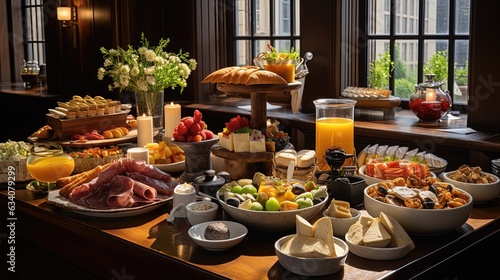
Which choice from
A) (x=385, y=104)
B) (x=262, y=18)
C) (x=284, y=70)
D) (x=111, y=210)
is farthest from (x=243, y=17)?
(x=111, y=210)

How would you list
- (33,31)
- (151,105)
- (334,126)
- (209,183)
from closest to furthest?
(209,183) → (334,126) → (151,105) → (33,31)

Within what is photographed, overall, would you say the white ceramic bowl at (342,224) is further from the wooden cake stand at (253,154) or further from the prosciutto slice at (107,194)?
the prosciutto slice at (107,194)

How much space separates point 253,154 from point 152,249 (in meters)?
0.75

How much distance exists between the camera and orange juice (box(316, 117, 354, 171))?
2740 millimetres

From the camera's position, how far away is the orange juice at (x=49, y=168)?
8.63 ft

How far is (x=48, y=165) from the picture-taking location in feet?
8.64

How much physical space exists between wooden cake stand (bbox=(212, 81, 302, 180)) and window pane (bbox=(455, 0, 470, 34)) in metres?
1.60

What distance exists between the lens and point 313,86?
4.46m

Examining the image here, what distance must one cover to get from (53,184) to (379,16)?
8.15ft

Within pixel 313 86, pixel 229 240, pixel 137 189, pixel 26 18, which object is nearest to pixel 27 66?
pixel 26 18

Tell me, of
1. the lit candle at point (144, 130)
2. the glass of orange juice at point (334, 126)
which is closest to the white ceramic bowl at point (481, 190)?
the glass of orange juice at point (334, 126)

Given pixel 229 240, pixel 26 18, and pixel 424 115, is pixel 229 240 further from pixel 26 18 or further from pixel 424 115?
pixel 26 18

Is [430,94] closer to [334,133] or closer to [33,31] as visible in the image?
[334,133]

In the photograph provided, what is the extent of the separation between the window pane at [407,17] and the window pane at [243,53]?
1335 mm
